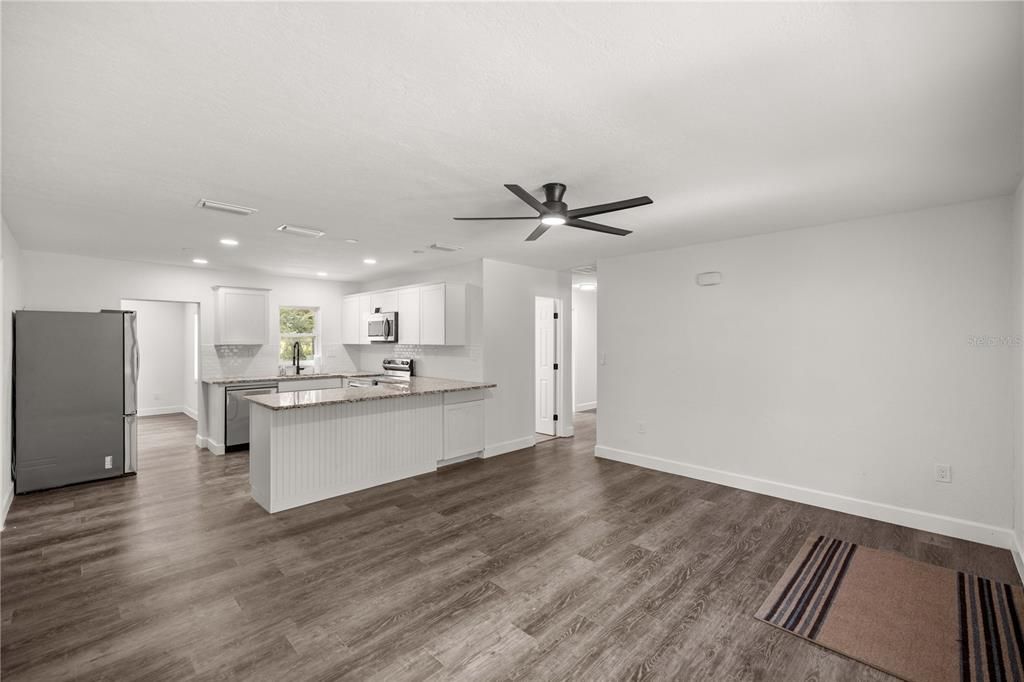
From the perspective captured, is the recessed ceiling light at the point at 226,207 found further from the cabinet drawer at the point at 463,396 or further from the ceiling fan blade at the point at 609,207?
the cabinet drawer at the point at 463,396

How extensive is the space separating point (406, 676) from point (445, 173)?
2.58 meters

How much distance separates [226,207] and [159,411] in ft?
24.7

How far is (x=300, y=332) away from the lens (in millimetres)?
7609

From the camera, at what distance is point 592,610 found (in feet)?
8.14

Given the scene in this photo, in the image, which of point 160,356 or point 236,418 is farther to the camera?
point 160,356

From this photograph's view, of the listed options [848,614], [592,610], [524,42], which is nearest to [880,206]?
[848,614]

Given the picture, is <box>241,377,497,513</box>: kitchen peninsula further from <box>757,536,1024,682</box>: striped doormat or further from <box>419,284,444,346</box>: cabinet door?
<box>757,536,1024,682</box>: striped doormat

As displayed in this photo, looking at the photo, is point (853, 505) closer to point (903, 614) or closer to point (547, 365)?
point (903, 614)

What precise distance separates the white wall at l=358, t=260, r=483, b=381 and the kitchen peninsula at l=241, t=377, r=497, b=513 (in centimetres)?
43

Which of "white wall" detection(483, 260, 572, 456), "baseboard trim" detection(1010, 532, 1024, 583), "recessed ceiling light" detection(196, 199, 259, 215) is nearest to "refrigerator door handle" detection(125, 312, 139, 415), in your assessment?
"recessed ceiling light" detection(196, 199, 259, 215)

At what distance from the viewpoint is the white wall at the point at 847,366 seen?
3338 millimetres

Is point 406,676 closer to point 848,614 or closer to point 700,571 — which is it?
point 700,571

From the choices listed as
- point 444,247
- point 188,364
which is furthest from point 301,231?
point 188,364

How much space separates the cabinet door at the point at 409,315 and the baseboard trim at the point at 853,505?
126 inches
